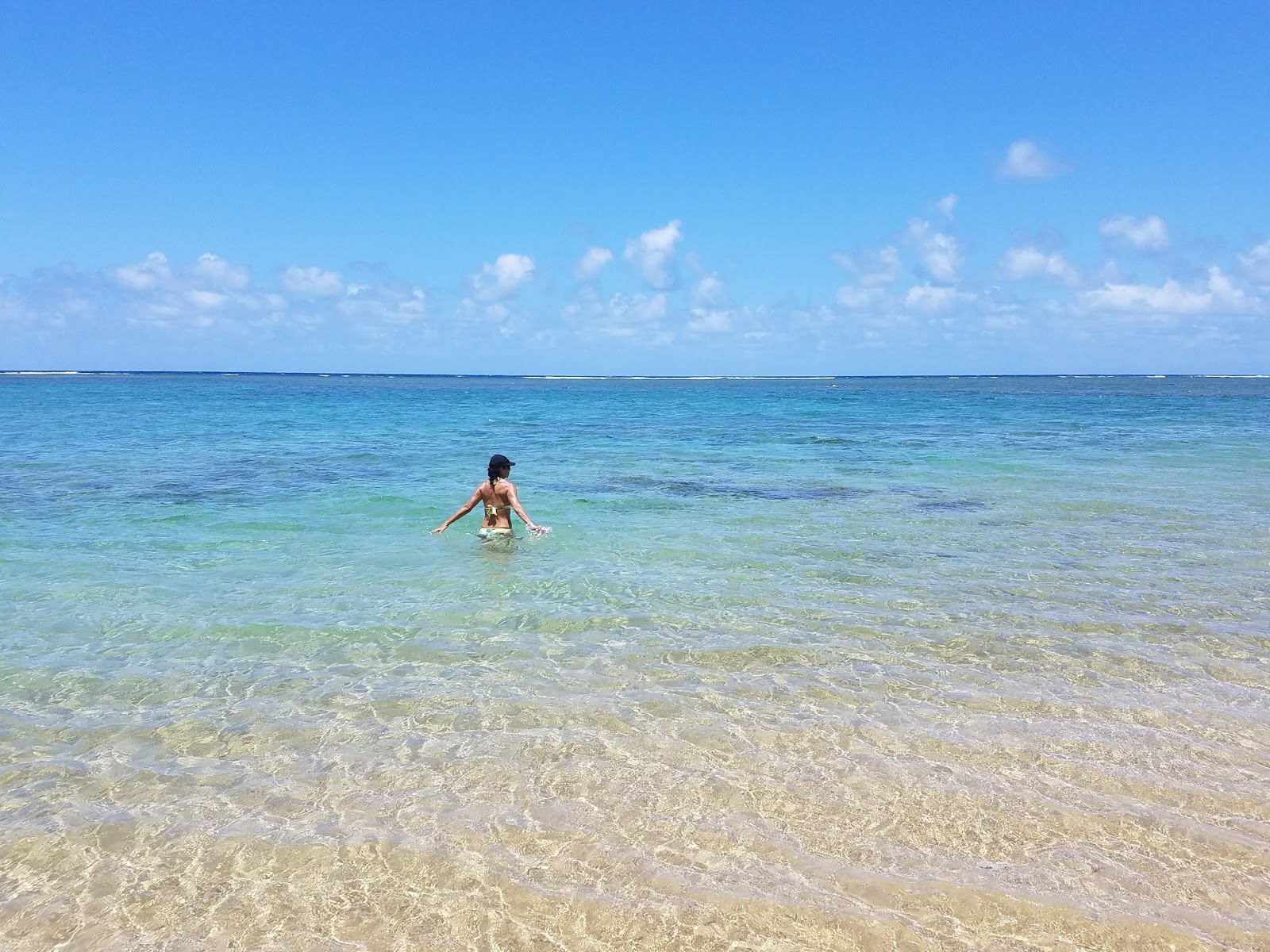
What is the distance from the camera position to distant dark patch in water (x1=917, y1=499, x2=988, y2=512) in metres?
14.6

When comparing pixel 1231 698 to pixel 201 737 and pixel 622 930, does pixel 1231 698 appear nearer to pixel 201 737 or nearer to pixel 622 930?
pixel 622 930

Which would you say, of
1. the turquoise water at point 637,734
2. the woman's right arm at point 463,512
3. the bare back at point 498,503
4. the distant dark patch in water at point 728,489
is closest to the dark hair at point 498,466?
the bare back at point 498,503

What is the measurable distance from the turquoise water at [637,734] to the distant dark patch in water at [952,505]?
1.25m

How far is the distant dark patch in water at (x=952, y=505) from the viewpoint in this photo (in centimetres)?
1455

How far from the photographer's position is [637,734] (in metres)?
5.43

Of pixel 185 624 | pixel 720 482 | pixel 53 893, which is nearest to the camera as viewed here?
pixel 53 893

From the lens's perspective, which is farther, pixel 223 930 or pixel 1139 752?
pixel 1139 752

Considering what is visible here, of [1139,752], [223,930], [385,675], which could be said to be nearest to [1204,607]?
[1139,752]

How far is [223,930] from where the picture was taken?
11.9 feet

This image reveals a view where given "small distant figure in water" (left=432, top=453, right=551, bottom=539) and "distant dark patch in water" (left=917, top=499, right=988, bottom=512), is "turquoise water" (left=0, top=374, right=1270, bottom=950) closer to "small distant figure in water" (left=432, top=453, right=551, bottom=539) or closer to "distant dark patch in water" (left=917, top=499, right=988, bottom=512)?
"small distant figure in water" (left=432, top=453, right=551, bottom=539)

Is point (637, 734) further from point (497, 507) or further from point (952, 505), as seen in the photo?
point (952, 505)

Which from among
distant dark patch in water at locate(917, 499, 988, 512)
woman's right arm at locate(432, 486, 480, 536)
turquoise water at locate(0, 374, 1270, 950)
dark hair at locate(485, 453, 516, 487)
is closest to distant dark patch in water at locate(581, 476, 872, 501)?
distant dark patch in water at locate(917, 499, 988, 512)

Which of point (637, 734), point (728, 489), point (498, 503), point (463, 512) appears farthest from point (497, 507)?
point (637, 734)

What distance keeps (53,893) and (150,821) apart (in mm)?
592
